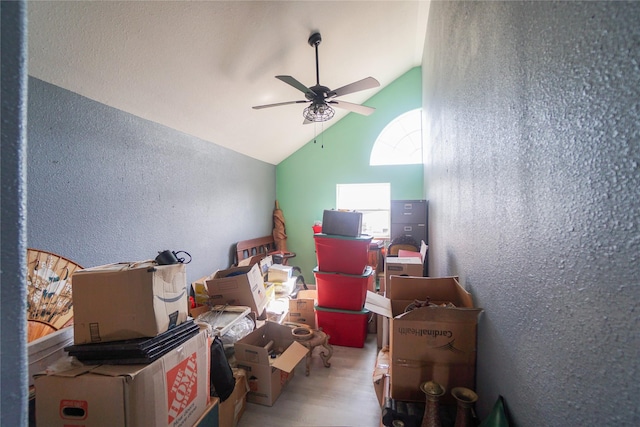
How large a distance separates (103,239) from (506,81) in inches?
100

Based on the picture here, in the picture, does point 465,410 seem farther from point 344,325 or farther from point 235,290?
point 235,290

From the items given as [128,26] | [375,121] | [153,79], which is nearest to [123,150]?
[153,79]

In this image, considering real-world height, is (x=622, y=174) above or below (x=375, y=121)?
below

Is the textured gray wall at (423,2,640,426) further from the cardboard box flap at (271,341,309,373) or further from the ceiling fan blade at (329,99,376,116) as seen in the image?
the ceiling fan blade at (329,99,376,116)

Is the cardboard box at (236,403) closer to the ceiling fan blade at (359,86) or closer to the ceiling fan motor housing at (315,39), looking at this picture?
the ceiling fan blade at (359,86)

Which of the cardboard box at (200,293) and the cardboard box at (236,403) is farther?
the cardboard box at (200,293)

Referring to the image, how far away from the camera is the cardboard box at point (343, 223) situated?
2656 mm

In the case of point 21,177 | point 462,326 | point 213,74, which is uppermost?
point 213,74

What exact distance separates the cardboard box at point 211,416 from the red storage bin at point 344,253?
1539 millimetres

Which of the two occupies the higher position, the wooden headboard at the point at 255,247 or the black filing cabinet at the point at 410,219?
the black filing cabinet at the point at 410,219

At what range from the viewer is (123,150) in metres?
2.07

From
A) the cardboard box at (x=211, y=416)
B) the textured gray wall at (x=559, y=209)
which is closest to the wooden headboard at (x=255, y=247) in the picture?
the cardboard box at (x=211, y=416)

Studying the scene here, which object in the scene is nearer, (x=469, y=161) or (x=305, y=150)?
(x=469, y=161)

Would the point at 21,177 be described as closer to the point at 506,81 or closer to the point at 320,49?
the point at 506,81
